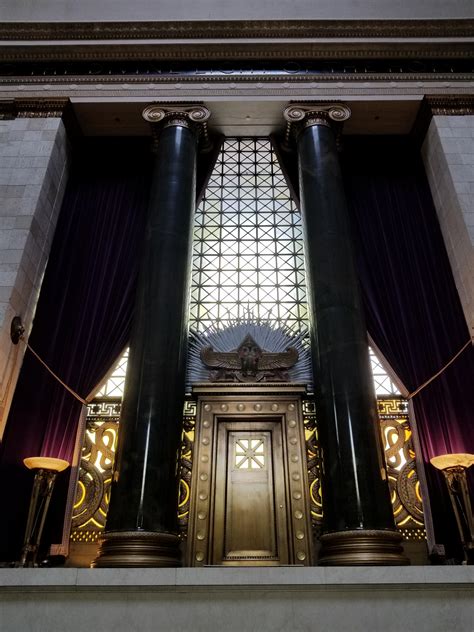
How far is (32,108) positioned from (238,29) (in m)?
3.70

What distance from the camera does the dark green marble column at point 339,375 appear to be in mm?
4922

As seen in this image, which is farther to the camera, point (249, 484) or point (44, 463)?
point (249, 484)

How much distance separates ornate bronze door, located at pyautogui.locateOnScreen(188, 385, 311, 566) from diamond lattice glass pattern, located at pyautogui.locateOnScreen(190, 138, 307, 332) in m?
1.43

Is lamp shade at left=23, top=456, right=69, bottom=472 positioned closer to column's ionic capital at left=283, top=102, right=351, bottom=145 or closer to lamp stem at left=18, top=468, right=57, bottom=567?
lamp stem at left=18, top=468, right=57, bottom=567

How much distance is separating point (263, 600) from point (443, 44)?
29.2 feet

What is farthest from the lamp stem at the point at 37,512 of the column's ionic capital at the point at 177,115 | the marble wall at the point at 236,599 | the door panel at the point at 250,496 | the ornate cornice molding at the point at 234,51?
the ornate cornice molding at the point at 234,51

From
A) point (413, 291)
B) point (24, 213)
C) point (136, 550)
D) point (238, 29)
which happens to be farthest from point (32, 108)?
point (136, 550)

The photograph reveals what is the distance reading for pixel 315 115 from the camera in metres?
8.12

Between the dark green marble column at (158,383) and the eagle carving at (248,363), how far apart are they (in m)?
0.84

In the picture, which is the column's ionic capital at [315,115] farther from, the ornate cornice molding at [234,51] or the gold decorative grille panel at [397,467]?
the gold decorative grille panel at [397,467]

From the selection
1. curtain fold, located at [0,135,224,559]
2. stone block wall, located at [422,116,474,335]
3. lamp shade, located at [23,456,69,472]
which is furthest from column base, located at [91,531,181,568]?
stone block wall, located at [422,116,474,335]

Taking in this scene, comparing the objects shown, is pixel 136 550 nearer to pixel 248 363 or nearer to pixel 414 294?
pixel 248 363

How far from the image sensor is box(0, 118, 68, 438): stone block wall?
251 inches

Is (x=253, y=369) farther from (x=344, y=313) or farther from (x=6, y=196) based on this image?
(x=6, y=196)
